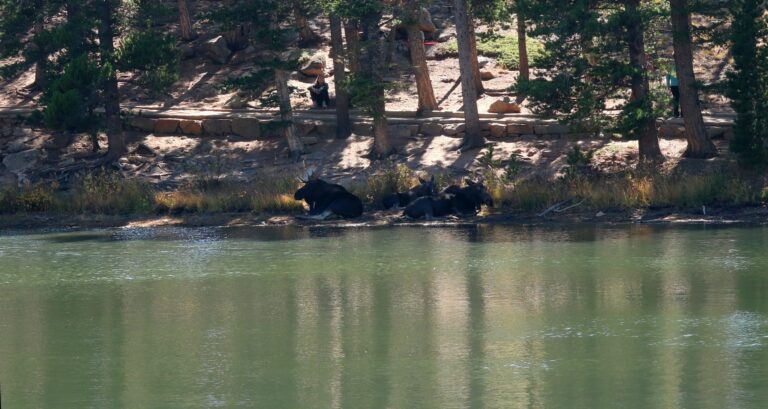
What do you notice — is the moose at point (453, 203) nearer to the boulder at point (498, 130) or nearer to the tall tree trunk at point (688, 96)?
the boulder at point (498, 130)

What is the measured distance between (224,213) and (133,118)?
727 cm

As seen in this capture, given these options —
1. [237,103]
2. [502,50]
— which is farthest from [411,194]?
[502,50]

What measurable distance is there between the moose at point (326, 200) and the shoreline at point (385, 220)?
170mm

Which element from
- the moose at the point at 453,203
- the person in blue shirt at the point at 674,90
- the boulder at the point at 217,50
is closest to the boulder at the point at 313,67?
the boulder at the point at 217,50

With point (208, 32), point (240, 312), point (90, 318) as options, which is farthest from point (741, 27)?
point (208, 32)

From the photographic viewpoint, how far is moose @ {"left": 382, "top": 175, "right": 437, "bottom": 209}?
2633cm

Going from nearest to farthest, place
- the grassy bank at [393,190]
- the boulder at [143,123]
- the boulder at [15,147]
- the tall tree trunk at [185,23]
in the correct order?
the grassy bank at [393,190]
the boulder at [15,147]
the boulder at [143,123]
the tall tree trunk at [185,23]

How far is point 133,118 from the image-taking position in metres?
33.2

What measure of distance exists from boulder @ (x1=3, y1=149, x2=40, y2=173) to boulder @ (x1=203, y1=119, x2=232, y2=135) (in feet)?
15.0

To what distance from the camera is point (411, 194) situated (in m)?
26.5

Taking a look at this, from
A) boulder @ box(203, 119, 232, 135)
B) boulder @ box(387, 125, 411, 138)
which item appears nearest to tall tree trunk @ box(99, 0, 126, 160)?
A: boulder @ box(203, 119, 232, 135)

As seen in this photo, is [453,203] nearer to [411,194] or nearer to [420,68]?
[411,194]

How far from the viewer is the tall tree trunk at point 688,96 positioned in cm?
2620

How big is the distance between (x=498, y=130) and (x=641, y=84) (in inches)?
183
